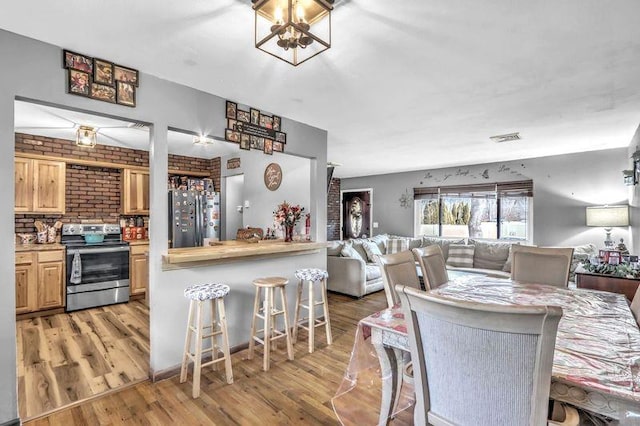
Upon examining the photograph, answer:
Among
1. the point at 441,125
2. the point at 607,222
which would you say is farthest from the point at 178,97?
the point at 607,222

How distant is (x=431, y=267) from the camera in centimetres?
260

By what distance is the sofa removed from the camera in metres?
4.80

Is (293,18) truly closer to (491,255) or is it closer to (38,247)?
(38,247)

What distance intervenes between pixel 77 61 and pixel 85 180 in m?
3.32

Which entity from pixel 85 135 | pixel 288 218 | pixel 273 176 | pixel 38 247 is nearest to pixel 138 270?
pixel 38 247

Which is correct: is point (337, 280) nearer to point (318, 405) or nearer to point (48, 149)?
point (318, 405)

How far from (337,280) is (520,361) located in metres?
4.12

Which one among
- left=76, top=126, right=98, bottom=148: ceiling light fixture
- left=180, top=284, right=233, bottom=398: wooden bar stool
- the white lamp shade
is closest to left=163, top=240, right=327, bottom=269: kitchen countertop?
left=180, top=284, right=233, bottom=398: wooden bar stool

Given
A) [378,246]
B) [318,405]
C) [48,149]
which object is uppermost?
[48,149]

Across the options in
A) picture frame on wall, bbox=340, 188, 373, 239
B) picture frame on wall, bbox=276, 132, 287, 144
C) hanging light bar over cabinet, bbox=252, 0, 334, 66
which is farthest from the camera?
picture frame on wall, bbox=340, 188, 373, 239

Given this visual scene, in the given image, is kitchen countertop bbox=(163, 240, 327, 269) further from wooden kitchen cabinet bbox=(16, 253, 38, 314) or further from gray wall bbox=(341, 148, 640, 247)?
gray wall bbox=(341, 148, 640, 247)

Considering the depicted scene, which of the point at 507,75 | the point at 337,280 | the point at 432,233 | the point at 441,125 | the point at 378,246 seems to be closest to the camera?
the point at 507,75

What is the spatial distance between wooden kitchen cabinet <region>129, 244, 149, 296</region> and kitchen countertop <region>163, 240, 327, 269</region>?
7.14 feet

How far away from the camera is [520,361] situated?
97 cm
